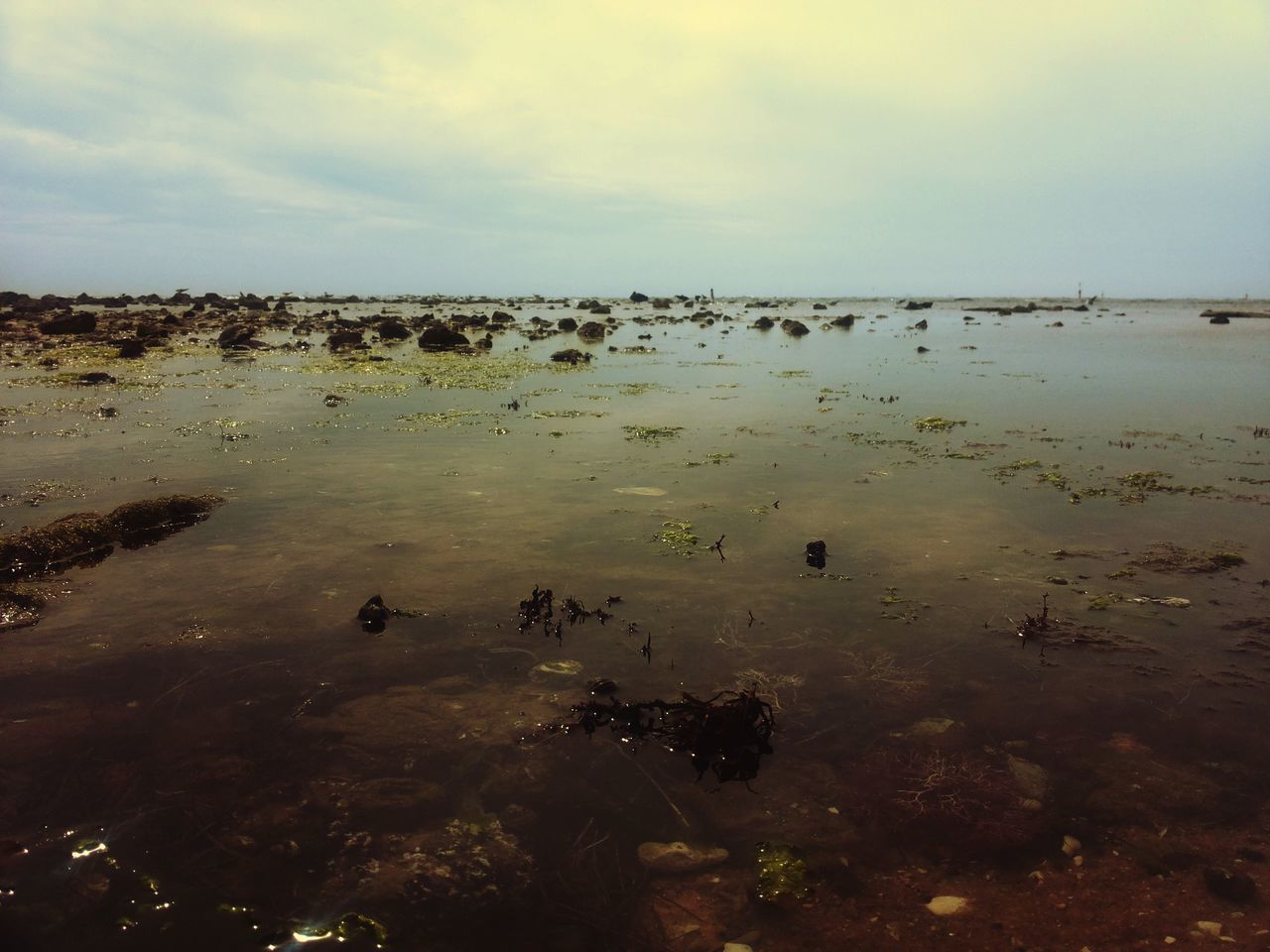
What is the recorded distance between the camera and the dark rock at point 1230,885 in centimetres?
412

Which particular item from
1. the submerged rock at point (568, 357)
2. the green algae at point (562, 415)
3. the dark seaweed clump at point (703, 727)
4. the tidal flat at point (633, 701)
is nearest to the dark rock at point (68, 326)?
the submerged rock at point (568, 357)

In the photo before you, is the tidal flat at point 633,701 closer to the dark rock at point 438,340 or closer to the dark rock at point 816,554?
the dark rock at point 816,554

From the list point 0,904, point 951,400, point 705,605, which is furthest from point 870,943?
point 951,400

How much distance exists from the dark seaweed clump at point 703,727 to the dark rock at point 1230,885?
2839mm

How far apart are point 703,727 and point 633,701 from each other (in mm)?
788

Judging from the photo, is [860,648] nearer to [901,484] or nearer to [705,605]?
[705,605]

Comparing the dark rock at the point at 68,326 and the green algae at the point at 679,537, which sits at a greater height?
the dark rock at the point at 68,326

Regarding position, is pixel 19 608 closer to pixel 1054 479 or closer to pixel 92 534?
pixel 92 534

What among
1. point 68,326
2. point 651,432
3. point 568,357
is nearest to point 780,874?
point 651,432

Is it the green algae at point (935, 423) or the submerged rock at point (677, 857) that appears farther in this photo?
the green algae at point (935, 423)

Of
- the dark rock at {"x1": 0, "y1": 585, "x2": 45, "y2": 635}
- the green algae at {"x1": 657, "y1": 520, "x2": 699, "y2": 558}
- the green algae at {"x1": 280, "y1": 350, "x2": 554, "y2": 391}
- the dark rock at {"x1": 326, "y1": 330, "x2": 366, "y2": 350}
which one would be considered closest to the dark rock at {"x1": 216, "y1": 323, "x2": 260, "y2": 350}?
the dark rock at {"x1": 326, "y1": 330, "x2": 366, "y2": 350}

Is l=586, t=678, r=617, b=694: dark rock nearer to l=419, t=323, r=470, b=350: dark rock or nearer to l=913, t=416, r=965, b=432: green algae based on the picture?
l=913, t=416, r=965, b=432: green algae

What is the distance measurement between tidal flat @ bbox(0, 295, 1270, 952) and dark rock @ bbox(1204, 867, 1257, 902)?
0.02 meters

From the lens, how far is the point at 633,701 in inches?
239
